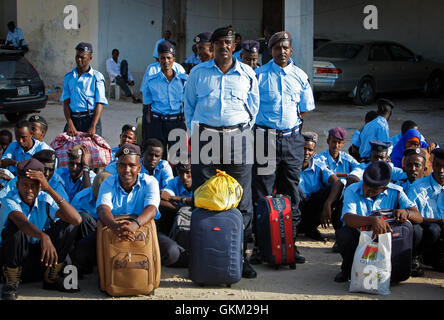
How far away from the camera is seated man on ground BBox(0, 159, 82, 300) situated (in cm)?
502

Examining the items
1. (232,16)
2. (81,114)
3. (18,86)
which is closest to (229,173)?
(81,114)

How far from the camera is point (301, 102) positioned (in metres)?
6.35

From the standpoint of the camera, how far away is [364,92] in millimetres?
15641

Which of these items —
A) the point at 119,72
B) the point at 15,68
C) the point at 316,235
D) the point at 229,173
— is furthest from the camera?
the point at 119,72

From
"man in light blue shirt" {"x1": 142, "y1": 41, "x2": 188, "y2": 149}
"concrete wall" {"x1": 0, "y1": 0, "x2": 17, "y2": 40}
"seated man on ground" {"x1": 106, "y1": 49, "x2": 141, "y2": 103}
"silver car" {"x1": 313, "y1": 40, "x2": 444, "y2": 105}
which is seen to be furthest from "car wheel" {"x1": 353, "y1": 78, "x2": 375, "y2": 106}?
"concrete wall" {"x1": 0, "y1": 0, "x2": 17, "y2": 40}

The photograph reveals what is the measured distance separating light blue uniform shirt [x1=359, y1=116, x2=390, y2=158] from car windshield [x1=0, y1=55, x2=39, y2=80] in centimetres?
775

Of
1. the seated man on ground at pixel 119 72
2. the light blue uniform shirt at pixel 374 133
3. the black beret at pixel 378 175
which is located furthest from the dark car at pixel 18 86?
the black beret at pixel 378 175

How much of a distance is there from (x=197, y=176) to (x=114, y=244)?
107 centimetres

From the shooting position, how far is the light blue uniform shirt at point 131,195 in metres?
5.23

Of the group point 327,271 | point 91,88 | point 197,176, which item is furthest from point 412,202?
point 91,88

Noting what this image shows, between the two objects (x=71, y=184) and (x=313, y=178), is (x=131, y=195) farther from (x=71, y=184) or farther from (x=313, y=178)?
(x=313, y=178)

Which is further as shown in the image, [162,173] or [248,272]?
[162,173]

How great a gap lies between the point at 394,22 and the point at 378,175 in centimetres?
1519

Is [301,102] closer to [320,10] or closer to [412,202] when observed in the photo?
[412,202]
